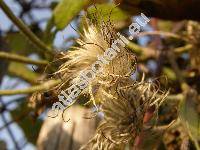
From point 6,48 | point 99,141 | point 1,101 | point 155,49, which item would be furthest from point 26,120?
point 99,141

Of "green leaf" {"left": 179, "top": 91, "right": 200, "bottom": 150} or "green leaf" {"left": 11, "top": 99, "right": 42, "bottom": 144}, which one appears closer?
"green leaf" {"left": 179, "top": 91, "right": 200, "bottom": 150}

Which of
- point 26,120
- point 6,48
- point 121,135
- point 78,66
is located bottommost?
point 121,135

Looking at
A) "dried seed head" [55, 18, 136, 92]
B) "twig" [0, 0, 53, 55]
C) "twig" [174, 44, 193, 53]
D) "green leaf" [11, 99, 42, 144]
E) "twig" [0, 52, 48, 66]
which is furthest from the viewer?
"green leaf" [11, 99, 42, 144]

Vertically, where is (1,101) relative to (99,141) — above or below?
above

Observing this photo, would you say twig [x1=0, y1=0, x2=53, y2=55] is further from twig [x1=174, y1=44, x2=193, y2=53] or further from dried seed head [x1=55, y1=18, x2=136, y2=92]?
twig [x1=174, y1=44, x2=193, y2=53]

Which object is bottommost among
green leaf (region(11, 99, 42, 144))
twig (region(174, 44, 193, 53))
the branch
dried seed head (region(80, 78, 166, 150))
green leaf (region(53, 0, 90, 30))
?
dried seed head (region(80, 78, 166, 150))

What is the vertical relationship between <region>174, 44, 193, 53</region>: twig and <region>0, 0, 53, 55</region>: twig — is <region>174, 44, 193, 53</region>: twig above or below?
below

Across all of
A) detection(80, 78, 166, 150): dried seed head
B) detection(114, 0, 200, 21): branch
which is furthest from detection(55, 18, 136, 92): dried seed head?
detection(114, 0, 200, 21): branch

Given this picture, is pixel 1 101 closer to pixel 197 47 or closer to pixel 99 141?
pixel 197 47

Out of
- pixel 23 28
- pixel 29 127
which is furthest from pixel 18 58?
pixel 29 127
